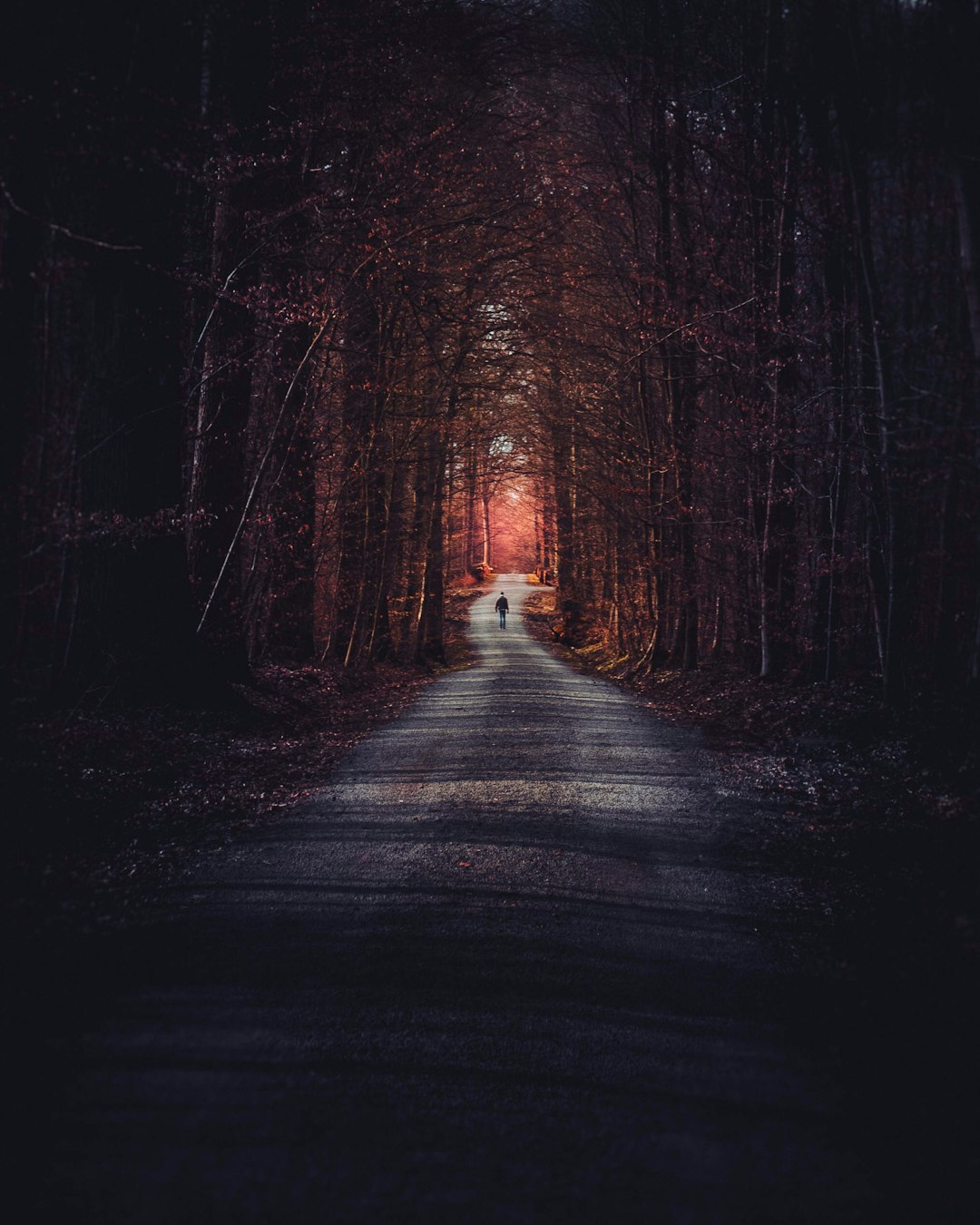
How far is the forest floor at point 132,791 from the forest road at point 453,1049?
463mm

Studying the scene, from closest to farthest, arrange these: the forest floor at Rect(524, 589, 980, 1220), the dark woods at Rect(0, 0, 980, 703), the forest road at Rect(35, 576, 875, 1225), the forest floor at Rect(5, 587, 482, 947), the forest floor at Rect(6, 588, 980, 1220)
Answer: the forest road at Rect(35, 576, 875, 1225) → the forest floor at Rect(524, 589, 980, 1220) → the forest floor at Rect(6, 588, 980, 1220) → the forest floor at Rect(5, 587, 482, 947) → the dark woods at Rect(0, 0, 980, 703)

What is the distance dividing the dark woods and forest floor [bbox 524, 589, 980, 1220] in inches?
48.4

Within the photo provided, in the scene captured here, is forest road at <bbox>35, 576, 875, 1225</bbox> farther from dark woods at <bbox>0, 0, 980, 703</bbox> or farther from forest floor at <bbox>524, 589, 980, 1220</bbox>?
→ dark woods at <bbox>0, 0, 980, 703</bbox>

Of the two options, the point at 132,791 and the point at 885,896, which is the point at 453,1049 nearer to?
the point at 885,896

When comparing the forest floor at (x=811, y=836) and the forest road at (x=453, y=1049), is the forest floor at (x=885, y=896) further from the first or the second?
the forest road at (x=453, y=1049)

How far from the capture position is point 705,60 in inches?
515

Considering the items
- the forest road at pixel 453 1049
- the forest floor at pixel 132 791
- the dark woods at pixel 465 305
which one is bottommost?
the forest road at pixel 453 1049

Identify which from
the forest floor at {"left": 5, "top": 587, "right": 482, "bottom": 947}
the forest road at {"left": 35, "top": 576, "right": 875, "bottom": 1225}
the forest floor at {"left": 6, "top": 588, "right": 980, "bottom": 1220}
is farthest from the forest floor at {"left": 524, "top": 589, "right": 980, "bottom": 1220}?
the forest floor at {"left": 5, "top": 587, "right": 482, "bottom": 947}

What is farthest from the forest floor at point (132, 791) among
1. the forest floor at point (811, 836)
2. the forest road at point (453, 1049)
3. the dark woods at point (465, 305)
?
the dark woods at point (465, 305)

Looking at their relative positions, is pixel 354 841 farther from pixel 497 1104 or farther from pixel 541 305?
pixel 541 305

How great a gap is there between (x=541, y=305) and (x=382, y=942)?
17.3 m

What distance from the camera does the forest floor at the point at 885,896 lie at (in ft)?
10.8

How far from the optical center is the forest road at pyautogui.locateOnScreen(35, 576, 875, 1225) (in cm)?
277

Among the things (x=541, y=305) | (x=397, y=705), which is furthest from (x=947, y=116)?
(x=541, y=305)
